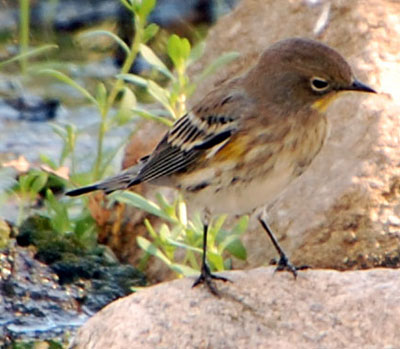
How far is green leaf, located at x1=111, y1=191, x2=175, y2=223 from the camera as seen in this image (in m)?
7.66

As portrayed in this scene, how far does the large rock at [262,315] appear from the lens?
612 centimetres

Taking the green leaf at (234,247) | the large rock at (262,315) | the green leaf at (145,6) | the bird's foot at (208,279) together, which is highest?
the green leaf at (145,6)

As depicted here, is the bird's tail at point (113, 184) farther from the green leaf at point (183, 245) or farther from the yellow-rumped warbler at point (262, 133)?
the green leaf at point (183, 245)

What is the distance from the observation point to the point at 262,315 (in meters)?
6.39

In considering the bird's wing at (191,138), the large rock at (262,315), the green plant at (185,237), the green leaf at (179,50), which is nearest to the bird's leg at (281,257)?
the large rock at (262,315)

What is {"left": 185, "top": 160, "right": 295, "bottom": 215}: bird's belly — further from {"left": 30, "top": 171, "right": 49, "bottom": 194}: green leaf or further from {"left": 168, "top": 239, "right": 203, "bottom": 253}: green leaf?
{"left": 30, "top": 171, "right": 49, "bottom": 194}: green leaf

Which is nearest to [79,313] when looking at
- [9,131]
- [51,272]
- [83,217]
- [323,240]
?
[51,272]

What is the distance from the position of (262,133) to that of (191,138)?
0.56 m

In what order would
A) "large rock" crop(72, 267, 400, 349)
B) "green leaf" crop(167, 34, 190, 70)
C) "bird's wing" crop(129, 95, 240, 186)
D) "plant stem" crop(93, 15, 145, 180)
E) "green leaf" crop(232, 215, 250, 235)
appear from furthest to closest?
"plant stem" crop(93, 15, 145, 180) → "green leaf" crop(167, 34, 190, 70) → "green leaf" crop(232, 215, 250, 235) → "bird's wing" crop(129, 95, 240, 186) → "large rock" crop(72, 267, 400, 349)

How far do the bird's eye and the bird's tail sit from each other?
1.15 metres

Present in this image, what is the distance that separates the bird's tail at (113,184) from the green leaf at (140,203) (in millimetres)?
203

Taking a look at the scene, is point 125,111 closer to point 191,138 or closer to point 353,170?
point 191,138

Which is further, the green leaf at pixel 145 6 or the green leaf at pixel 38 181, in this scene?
the green leaf at pixel 38 181

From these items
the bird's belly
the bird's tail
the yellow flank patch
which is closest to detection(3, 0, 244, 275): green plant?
the bird's tail
